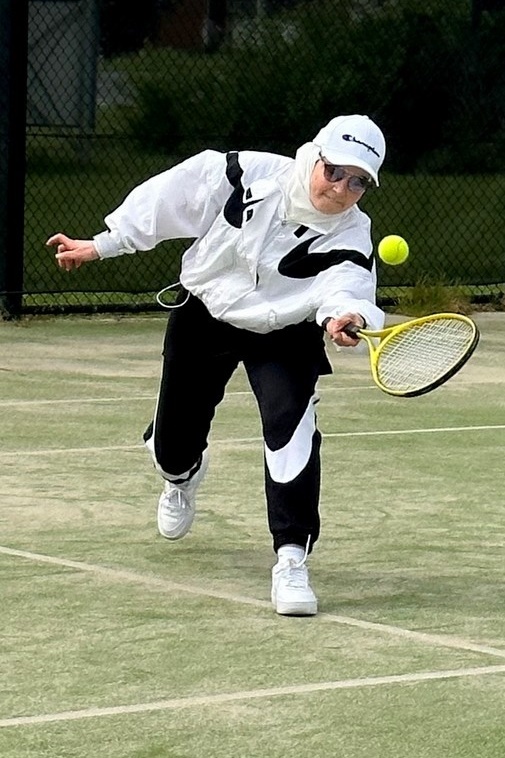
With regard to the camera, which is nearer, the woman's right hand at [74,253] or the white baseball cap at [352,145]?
the white baseball cap at [352,145]

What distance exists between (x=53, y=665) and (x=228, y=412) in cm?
399

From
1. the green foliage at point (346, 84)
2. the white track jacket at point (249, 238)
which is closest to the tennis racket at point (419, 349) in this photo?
the white track jacket at point (249, 238)

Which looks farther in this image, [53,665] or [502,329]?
[502,329]

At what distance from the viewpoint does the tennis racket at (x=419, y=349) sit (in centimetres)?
498

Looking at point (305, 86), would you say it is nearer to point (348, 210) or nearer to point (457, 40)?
point (457, 40)

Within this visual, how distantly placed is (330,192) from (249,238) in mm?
279

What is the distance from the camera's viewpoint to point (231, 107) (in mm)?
11922

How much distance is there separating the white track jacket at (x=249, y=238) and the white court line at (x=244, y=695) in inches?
44.9

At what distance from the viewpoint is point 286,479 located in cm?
522

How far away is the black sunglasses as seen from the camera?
5074 millimetres

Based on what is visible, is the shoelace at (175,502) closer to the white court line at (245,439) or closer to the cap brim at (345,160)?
the cap brim at (345,160)

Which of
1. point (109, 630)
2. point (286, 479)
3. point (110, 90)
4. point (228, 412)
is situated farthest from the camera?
point (110, 90)

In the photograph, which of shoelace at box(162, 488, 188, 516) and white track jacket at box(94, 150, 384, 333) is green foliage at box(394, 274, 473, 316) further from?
white track jacket at box(94, 150, 384, 333)

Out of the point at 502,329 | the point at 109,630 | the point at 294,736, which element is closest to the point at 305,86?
the point at 502,329
